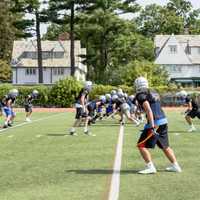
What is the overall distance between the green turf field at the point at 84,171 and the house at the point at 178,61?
6815 centimetres

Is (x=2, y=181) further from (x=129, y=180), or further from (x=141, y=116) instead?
(x=141, y=116)

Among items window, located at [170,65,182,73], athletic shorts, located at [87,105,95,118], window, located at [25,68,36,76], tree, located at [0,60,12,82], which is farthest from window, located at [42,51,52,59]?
athletic shorts, located at [87,105,95,118]

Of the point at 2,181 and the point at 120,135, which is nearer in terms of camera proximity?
the point at 2,181

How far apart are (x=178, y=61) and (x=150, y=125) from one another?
250 feet

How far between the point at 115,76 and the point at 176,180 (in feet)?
221

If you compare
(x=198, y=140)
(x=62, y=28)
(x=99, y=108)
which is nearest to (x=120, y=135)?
(x=198, y=140)

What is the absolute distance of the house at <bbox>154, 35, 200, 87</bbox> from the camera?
86.1 m

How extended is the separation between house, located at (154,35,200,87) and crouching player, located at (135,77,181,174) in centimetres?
7469

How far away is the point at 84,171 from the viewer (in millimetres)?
11523

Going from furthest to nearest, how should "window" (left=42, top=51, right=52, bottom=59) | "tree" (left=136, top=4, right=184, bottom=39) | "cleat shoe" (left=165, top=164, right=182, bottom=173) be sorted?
"tree" (left=136, top=4, right=184, bottom=39) < "window" (left=42, top=51, right=52, bottom=59) < "cleat shoe" (left=165, top=164, right=182, bottom=173)

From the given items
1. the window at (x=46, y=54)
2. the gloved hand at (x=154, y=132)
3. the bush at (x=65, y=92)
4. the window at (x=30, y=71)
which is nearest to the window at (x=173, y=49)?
the window at (x=46, y=54)

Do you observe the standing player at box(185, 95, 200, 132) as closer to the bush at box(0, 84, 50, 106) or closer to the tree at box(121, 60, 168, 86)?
the bush at box(0, 84, 50, 106)

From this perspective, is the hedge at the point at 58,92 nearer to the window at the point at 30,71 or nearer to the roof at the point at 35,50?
the roof at the point at 35,50

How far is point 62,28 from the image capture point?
330 ft
